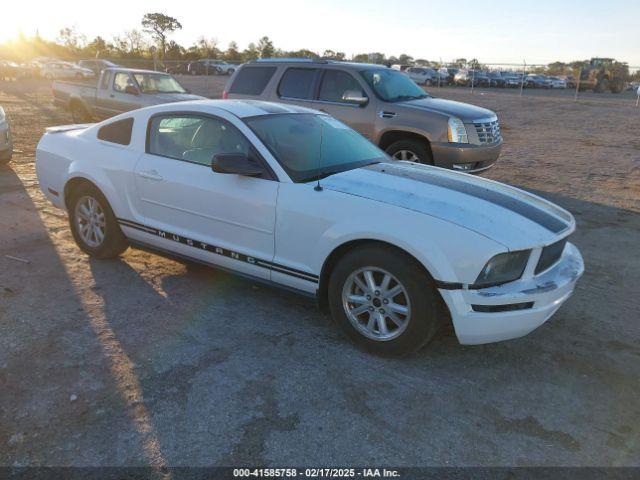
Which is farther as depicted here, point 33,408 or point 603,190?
point 603,190

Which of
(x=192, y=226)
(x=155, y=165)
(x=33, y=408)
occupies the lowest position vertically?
(x=33, y=408)

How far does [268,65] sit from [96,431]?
7254 mm

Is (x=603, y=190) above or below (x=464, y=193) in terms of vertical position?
below

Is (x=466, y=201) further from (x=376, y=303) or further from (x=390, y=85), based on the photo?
(x=390, y=85)

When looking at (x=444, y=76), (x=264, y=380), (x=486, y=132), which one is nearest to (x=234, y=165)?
(x=264, y=380)

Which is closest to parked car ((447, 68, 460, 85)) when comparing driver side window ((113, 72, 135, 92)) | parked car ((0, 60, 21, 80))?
parked car ((0, 60, 21, 80))

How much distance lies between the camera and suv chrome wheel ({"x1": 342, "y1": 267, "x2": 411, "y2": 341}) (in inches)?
134

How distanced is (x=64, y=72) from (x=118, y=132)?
32439mm

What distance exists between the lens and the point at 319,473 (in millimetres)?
2572

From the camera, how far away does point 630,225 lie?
676cm

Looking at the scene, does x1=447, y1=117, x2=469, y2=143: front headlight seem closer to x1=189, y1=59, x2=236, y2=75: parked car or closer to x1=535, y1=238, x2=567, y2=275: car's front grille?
x1=535, y1=238, x2=567, y2=275: car's front grille

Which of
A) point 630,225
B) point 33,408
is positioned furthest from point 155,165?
point 630,225

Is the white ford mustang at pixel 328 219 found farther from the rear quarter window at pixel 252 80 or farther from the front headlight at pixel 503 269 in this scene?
the rear quarter window at pixel 252 80

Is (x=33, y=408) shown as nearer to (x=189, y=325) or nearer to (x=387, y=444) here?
(x=189, y=325)
